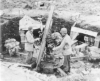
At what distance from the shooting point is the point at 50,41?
6.04 meters

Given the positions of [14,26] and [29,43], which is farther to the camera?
[14,26]

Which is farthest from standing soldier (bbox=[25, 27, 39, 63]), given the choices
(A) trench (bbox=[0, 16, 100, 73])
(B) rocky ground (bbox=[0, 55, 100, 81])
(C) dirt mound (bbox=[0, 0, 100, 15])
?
(C) dirt mound (bbox=[0, 0, 100, 15])

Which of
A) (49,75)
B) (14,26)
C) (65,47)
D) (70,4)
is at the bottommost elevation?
(49,75)

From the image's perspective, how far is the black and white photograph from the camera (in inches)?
228

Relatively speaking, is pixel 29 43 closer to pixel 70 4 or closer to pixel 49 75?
pixel 49 75

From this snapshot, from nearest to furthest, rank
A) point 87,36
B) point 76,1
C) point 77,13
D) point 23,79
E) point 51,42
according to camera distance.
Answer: point 23,79, point 51,42, point 87,36, point 77,13, point 76,1

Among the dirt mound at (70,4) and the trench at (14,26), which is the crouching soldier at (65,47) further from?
the dirt mound at (70,4)

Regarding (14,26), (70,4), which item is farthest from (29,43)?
(70,4)

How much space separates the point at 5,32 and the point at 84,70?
3.71m

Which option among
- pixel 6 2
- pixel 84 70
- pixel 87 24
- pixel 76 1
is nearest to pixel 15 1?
pixel 6 2

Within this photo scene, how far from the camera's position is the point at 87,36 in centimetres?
713

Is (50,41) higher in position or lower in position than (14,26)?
higher

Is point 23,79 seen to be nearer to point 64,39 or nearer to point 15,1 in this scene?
point 64,39

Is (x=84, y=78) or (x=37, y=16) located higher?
(x=37, y=16)
